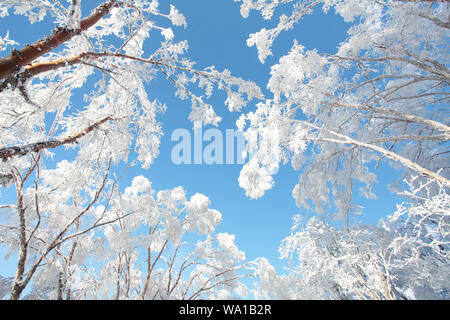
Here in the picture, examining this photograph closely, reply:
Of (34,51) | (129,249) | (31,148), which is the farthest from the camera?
(129,249)

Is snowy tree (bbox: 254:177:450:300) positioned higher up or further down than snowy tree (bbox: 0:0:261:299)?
further down

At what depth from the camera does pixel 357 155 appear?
725cm

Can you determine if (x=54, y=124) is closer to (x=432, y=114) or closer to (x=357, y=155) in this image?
(x=357, y=155)

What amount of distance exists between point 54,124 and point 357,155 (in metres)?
8.42

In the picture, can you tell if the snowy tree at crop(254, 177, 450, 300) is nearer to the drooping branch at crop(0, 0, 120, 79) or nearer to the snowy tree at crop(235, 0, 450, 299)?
the snowy tree at crop(235, 0, 450, 299)

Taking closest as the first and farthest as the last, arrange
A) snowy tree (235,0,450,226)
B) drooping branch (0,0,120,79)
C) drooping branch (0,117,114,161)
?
drooping branch (0,0,120,79) < drooping branch (0,117,114,161) < snowy tree (235,0,450,226)

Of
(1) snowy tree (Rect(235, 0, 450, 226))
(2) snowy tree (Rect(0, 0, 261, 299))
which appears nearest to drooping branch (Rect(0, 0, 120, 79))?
(2) snowy tree (Rect(0, 0, 261, 299))

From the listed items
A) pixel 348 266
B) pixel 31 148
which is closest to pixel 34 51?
pixel 31 148

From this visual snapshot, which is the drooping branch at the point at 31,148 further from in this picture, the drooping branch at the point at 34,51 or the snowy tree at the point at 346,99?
the snowy tree at the point at 346,99

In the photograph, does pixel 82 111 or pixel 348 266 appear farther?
pixel 348 266

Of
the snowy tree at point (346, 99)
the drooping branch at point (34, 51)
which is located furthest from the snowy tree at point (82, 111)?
the snowy tree at point (346, 99)

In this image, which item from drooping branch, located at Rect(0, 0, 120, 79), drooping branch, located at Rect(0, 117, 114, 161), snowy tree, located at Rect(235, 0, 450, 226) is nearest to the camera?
drooping branch, located at Rect(0, 0, 120, 79)

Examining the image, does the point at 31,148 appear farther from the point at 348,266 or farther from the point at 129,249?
the point at 348,266
